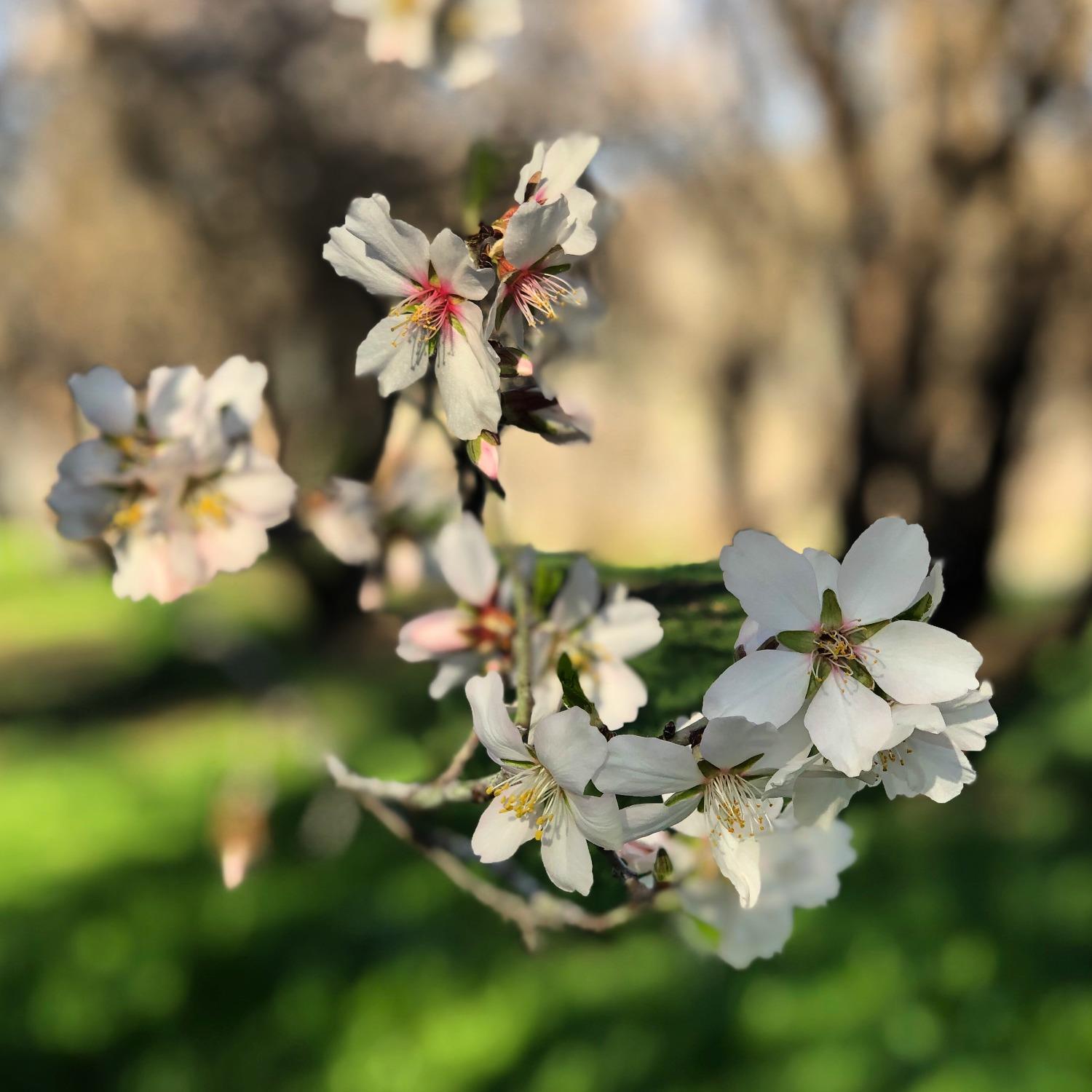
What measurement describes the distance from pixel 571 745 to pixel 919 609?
186 mm

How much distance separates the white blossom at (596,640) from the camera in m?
0.58

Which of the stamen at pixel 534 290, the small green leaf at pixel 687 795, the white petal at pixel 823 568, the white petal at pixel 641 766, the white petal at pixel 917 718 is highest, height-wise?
the stamen at pixel 534 290

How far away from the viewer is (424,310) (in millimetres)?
504

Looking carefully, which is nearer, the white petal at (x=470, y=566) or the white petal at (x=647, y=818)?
the white petal at (x=647, y=818)

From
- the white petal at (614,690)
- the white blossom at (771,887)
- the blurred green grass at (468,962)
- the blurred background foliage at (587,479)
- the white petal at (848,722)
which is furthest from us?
the blurred green grass at (468,962)

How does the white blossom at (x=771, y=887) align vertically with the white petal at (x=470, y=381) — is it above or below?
Answer: below

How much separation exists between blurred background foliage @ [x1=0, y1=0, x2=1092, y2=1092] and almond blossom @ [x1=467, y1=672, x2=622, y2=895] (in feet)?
0.47

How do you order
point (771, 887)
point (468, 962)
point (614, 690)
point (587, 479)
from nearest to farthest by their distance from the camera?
point (614, 690), point (771, 887), point (587, 479), point (468, 962)

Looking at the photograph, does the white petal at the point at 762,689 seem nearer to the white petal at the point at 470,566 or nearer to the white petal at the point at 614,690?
the white petal at the point at 614,690

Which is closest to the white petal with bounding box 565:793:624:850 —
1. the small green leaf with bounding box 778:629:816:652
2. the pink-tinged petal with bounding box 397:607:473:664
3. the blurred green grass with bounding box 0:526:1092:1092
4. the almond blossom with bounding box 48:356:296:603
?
the small green leaf with bounding box 778:629:816:652

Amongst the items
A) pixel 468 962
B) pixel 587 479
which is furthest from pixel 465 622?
pixel 468 962

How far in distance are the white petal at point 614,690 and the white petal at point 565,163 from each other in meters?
0.26

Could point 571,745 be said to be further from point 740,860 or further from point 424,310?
point 424,310

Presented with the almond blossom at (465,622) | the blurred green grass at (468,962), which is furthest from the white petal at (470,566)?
the blurred green grass at (468,962)
